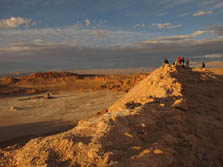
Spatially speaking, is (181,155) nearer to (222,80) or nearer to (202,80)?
(202,80)

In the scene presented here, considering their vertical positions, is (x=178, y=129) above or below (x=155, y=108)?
below

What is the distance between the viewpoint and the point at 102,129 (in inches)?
129

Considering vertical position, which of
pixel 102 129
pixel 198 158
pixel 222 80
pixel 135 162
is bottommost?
pixel 198 158

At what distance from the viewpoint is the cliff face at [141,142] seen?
277 centimetres

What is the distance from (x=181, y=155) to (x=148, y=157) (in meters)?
0.79

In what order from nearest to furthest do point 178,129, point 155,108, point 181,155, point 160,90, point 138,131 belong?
1. point 181,155
2. point 138,131
3. point 178,129
4. point 155,108
5. point 160,90

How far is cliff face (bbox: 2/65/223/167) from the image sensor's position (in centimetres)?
277

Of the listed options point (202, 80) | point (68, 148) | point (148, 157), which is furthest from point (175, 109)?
point (202, 80)

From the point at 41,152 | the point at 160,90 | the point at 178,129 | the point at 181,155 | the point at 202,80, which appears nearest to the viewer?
the point at 41,152

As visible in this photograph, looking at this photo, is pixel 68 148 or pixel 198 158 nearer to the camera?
pixel 68 148

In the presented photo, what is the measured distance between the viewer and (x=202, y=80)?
693 centimetres

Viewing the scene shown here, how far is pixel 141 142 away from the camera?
3.15m

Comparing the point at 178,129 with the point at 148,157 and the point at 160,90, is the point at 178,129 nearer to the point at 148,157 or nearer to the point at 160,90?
the point at 148,157

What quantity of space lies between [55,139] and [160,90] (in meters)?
3.64
